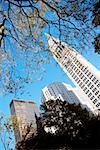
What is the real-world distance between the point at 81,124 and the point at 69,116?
3727 mm

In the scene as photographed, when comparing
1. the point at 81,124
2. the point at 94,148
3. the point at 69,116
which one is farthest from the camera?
the point at 69,116

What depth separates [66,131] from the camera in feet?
106

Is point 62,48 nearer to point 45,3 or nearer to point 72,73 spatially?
point 45,3

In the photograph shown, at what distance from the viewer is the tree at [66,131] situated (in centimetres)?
2866

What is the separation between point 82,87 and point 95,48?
140 m

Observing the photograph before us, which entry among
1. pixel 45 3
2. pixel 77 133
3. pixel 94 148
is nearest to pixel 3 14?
pixel 45 3

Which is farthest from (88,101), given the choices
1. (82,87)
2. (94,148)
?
(94,148)

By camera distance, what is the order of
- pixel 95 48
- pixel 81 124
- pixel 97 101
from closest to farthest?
pixel 95 48, pixel 81 124, pixel 97 101

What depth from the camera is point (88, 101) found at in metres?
152

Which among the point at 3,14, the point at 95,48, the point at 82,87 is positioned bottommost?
the point at 3,14

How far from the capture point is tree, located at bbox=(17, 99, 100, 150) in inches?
1128

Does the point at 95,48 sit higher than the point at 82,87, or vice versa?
the point at 82,87

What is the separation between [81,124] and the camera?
32.1 meters

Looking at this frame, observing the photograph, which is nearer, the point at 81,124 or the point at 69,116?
the point at 81,124
